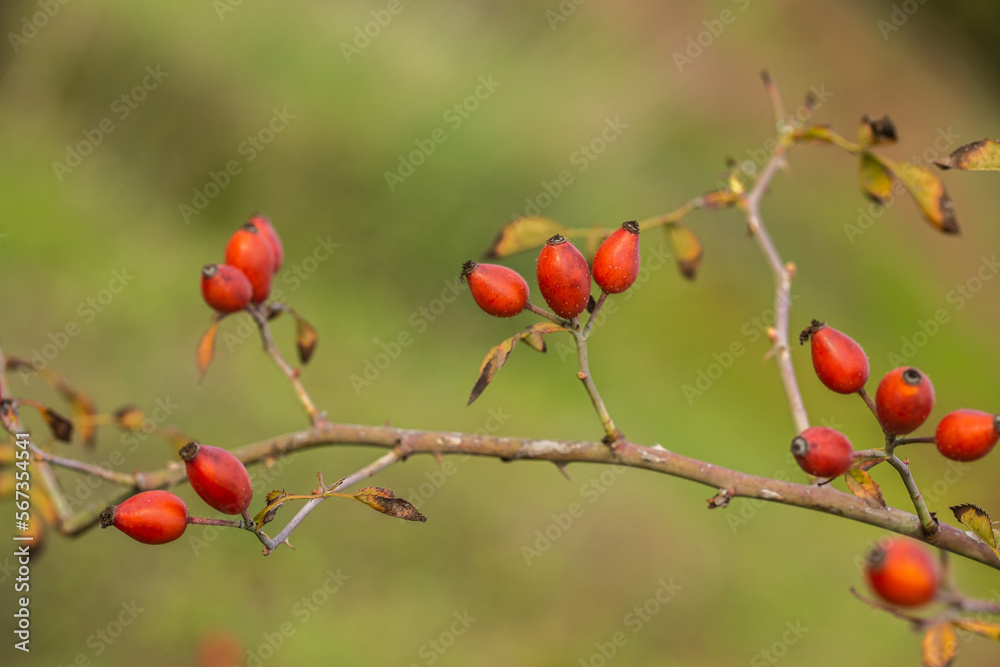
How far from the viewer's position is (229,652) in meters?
2.64

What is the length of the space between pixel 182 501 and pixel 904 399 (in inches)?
37.9

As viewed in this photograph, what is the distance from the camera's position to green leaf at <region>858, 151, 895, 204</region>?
1.52m

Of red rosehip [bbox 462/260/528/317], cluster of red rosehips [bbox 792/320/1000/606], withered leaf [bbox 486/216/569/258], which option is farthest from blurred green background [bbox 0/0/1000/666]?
cluster of red rosehips [bbox 792/320/1000/606]

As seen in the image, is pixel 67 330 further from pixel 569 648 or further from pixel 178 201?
pixel 569 648

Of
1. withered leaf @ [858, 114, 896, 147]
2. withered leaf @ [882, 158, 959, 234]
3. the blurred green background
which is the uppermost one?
withered leaf @ [858, 114, 896, 147]

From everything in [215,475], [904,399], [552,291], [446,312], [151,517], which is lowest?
[446,312]

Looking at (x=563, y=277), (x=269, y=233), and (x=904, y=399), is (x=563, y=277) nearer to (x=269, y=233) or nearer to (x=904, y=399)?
(x=904, y=399)

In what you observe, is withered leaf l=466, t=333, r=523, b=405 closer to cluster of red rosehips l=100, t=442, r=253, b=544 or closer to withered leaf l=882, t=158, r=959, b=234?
cluster of red rosehips l=100, t=442, r=253, b=544

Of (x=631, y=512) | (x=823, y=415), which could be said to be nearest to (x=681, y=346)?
(x=823, y=415)

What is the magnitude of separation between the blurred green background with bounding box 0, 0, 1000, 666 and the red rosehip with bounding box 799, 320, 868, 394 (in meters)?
2.23

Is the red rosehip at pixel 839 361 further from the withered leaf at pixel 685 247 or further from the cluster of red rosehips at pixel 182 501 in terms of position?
the cluster of red rosehips at pixel 182 501

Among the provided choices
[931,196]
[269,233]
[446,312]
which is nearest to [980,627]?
[931,196]

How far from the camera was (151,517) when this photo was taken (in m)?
1.03

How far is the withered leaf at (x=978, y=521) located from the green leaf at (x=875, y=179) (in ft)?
2.45
